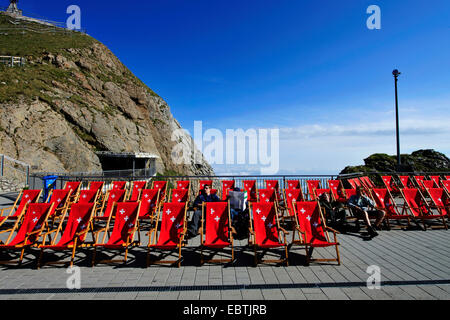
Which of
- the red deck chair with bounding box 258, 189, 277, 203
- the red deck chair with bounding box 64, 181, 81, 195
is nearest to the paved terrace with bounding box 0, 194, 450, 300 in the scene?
the red deck chair with bounding box 258, 189, 277, 203

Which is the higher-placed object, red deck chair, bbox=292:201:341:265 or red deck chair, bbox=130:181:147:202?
red deck chair, bbox=130:181:147:202

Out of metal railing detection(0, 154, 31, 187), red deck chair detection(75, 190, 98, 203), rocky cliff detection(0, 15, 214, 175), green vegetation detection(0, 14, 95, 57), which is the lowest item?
red deck chair detection(75, 190, 98, 203)

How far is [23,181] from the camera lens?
1808cm

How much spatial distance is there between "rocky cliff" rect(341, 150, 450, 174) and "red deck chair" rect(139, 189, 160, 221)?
1577 centimetres

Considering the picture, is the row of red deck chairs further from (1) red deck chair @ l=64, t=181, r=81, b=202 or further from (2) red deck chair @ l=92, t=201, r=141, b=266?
(1) red deck chair @ l=64, t=181, r=81, b=202

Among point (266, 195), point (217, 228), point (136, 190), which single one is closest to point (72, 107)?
point (136, 190)

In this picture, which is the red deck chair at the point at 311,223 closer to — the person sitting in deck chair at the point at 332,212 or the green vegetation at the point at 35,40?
the person sitting in deck chair at the point at 332,212

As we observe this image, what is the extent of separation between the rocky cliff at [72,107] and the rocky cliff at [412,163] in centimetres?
3118

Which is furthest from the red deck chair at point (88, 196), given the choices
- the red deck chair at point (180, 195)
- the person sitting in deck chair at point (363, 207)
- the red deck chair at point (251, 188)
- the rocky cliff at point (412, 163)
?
the rocky cliff at point (412, 163)

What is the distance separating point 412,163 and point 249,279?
20293 mm

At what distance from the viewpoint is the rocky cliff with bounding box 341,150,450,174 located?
681 inches

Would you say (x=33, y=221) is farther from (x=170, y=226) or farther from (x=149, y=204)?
(x=170, y=226)
